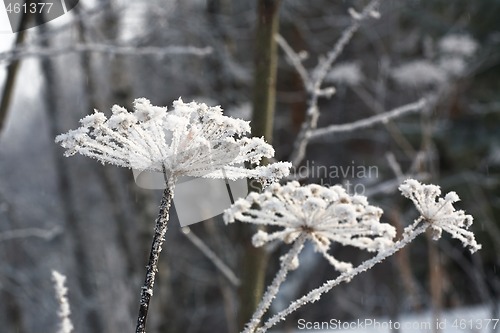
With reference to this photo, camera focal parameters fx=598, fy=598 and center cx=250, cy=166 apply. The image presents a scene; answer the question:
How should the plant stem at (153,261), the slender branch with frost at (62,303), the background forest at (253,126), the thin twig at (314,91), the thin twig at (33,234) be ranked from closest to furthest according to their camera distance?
the plant stem at (153,261) → the slender branch with frost at (62,303) → the thin twig at (314,91) → the thin twig at (33,234) → the background forest at (253,126)

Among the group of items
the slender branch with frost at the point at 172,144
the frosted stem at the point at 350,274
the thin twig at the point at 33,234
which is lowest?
the frosted stem at the point at 350,274

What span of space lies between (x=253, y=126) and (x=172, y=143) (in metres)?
0.98

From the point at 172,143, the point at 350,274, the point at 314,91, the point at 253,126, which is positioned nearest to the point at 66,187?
the point at 253,126

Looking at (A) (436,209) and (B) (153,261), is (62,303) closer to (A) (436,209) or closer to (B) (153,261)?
(B) (153,261)

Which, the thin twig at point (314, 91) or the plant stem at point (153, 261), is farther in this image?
the thin twig at point (314, 91)

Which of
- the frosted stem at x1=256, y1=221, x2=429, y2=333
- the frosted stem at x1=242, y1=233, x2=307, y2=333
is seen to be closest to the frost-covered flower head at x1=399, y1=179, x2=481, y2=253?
the frosted stem at x1=256, y1=221, x2=429, y2=333

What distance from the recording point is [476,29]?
24.4 feet

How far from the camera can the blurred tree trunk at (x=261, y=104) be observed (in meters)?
1.91

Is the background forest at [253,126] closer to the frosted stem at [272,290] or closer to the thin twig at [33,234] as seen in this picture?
the thin twig at [33,234]

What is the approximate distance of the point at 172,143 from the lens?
1.00 meters

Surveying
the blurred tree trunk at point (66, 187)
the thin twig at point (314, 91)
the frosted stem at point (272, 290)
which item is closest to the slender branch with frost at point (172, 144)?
the frosted stem at point (272, 290)

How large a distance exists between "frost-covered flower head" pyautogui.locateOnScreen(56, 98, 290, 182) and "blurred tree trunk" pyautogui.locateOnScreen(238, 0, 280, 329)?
34.6 inches

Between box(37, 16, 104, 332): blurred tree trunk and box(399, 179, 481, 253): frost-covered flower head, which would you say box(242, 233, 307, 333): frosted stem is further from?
box(37, 16, 104, 332): blurred tree trunk

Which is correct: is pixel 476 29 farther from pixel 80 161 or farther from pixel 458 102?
pixel 80 161
